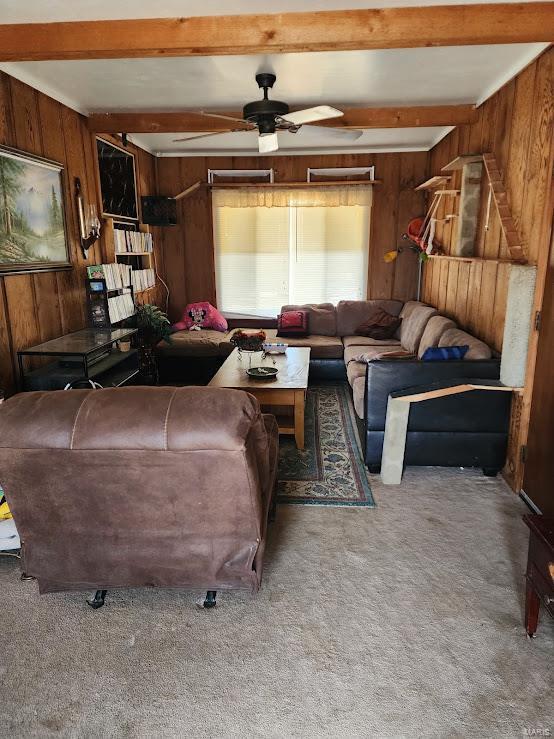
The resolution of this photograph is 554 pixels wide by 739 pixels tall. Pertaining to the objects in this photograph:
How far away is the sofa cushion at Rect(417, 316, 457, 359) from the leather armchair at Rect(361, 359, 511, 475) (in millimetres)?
842

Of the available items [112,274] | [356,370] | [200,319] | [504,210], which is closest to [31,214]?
[112,274]

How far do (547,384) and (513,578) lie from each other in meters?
1.05

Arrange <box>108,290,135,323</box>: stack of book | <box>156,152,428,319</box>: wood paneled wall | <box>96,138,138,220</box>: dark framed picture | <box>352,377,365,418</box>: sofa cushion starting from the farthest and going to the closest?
<box>156,152,428,319</box>: wood paneled wall, <box>96,138,138,220</box>: dark framed picture, <box>108,290,135,323</box>: stack of book, <box>352,377,365,418</box>: sofa cushion

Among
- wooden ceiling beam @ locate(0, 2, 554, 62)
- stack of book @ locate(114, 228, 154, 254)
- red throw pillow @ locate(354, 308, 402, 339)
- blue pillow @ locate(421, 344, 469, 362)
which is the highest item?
wooden ceiling beam @ locate(0, 2, 554, 62)

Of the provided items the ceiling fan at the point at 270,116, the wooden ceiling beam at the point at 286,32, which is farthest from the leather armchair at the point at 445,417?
the wooden ceiling beam at the point at 286,32

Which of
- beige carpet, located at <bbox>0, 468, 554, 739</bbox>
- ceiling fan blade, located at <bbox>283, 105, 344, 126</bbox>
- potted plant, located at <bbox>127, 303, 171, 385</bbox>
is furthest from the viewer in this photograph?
potted plant, located at <bbox>127, 303, 171, 385</bbox>

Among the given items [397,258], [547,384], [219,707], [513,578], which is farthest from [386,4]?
[397,258]

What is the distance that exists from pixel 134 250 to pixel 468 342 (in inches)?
139

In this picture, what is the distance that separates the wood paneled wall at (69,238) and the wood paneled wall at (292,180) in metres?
1.85

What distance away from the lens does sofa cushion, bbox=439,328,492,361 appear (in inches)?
122

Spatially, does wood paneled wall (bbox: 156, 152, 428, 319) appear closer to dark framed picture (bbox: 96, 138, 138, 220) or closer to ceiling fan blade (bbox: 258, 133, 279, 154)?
dark framed picture (bbox: 96, 138, 138, 220)

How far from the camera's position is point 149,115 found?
408 centimetres

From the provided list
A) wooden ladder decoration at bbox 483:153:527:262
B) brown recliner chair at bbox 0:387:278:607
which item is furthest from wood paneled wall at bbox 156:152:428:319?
brown recliner chair at bbox 0:387:278:607

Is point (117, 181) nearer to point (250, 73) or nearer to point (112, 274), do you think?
point (112, 274)
